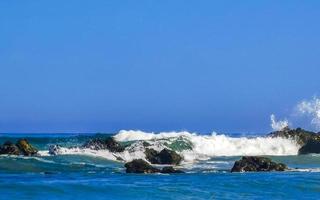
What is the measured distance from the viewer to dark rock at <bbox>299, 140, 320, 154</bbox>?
4925cm

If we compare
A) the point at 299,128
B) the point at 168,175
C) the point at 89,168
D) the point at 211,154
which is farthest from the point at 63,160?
A: the point at 299,128

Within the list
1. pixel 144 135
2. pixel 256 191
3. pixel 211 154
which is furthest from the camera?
pixel 144 135

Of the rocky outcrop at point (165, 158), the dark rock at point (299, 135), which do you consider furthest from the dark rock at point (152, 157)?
the dark rock at point (299, 135)

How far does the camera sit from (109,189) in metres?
25.0

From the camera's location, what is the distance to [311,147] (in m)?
49.8

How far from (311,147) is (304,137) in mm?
4657

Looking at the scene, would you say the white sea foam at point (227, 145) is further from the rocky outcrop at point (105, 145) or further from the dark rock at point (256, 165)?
the dark rock at point (256, 165)

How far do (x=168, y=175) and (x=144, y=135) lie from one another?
133ft

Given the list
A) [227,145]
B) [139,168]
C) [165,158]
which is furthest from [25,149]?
[227,145]

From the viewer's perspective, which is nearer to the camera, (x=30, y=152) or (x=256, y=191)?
(x=256, y=191)

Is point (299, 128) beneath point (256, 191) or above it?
above

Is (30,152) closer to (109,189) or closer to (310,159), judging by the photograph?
(310,159)

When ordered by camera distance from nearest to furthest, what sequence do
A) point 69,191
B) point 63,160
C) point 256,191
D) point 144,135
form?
point 69,191 → point 256,191 → point 63,160 → point 144,135

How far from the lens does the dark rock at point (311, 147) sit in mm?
49250
